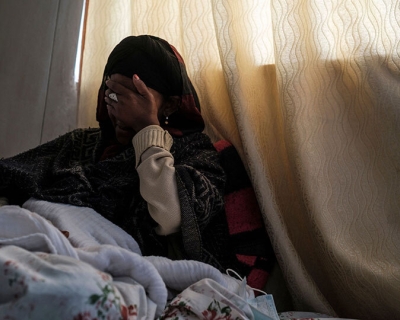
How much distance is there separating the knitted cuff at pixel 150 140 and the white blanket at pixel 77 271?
0.20 metres

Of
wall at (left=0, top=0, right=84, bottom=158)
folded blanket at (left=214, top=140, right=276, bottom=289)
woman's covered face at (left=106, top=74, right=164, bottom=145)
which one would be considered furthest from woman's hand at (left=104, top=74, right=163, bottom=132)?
wall at (left=0, top=0, right=84, bottom=158)

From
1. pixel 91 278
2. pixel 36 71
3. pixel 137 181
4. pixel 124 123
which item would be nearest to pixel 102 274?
pixel 91 278

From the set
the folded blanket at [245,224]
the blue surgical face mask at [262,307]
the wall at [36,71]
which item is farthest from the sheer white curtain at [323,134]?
the wall at [36,71]

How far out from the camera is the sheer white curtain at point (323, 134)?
0.96 meters

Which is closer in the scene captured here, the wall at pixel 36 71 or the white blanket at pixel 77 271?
the white blanket at pixel 77 271

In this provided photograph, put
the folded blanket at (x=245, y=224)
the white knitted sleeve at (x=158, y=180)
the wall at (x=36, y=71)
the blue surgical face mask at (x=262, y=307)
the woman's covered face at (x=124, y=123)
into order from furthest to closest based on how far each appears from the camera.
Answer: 1. the wall at (x=36, y=71)
2. the woman's covered face at (x=124, y=123)
3. the folded blanket at (x=245, y=224)
4. the white knitted sleeve at (x=158, y=180)
5. the blue surgical face mask at (x=262, y=307)

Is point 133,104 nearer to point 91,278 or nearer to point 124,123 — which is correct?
point 124,123

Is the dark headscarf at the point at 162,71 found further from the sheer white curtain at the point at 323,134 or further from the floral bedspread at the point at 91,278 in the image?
the floral bedspread at the point at 91,278

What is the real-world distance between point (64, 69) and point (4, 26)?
28cm

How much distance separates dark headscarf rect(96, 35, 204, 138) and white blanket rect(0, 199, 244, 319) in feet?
1.28

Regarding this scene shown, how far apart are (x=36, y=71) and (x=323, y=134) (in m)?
1.06

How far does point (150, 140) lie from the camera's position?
1026 mm

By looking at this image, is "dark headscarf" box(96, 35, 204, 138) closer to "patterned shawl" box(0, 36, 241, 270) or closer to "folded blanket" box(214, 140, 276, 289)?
"patterned shawl" box(0, 36, 241, 270)

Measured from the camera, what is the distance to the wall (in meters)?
1.51
